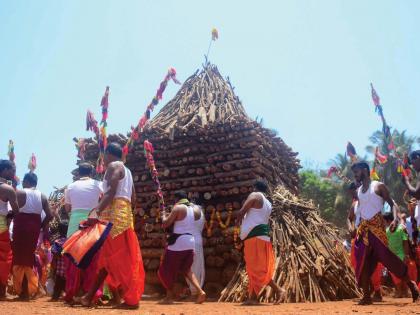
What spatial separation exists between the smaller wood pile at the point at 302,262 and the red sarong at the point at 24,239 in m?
3.03

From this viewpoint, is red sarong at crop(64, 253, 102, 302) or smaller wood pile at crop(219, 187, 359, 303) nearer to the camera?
red sarong at crop(64, 253, 102, 302)

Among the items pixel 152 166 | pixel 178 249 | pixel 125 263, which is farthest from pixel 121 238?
pixel 152 166

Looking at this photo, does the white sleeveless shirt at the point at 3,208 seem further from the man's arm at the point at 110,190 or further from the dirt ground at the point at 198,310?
the man's arm at the point at 110,190

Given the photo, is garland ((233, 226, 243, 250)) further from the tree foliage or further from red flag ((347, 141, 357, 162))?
the tree foliage

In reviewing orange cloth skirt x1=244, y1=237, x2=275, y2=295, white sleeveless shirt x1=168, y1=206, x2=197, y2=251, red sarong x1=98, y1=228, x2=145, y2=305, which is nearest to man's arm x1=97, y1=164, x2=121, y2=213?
red sarong x1=98, y1=228, x2=145, y2=305

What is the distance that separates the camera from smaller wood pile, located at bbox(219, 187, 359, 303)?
7.55m

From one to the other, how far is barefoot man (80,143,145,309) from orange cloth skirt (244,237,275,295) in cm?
216

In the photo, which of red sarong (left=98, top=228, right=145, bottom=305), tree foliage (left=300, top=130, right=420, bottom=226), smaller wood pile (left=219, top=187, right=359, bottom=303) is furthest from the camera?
tree foliage (left=300, top=130, right=420, bottom=226)

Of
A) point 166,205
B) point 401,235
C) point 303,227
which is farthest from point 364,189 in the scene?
point 166,205

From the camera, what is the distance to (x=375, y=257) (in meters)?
6.30

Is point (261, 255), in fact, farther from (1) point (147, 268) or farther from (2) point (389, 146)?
(1) point (147, 268)

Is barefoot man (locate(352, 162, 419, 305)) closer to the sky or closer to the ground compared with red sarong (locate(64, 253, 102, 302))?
closer to the sky

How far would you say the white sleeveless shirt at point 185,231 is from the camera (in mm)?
7410

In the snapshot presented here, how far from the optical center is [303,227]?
878cm
